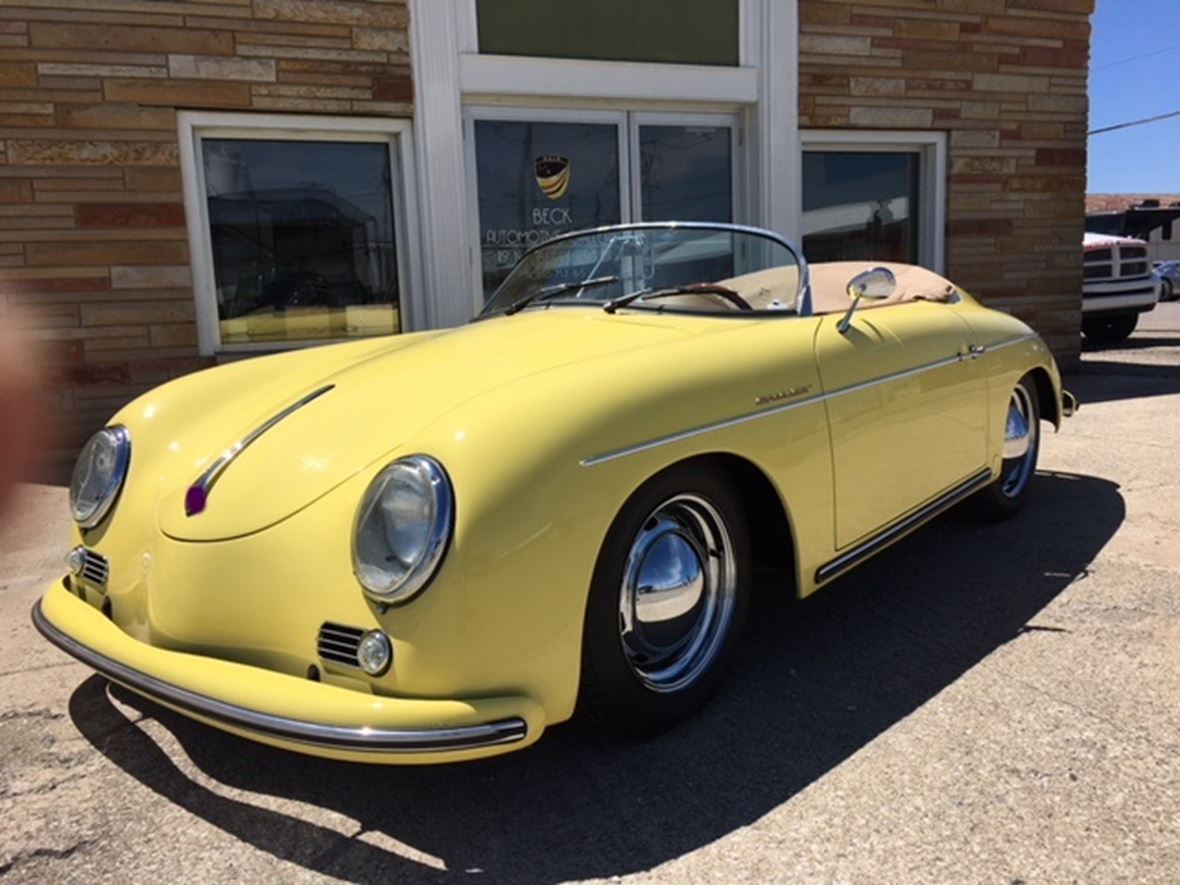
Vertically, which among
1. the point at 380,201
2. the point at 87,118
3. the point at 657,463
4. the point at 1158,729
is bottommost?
the point at 1158,729

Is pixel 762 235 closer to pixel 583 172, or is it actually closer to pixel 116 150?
pixel 583 172

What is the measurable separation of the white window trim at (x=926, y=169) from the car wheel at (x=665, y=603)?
6509 mm

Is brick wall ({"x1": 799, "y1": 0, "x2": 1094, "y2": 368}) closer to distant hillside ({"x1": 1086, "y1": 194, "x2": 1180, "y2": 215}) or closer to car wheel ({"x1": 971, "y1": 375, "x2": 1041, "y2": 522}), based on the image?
car wheel ({"x1": 971, "y1": 375, "x2": 1041, "y2": 522})

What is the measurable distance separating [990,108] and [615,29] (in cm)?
381

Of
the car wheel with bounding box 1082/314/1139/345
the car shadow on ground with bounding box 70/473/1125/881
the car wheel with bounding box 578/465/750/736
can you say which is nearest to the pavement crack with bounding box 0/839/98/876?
the car shadow on ground with bounding box 70/473/1125/881

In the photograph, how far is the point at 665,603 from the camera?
2438mm

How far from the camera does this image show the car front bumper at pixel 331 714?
1.85 metres

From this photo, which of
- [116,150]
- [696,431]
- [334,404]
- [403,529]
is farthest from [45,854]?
[116,150]

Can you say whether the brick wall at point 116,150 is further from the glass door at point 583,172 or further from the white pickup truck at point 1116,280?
the white pickup truck at point 1116,280

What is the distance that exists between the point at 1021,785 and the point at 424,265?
5.58 meters

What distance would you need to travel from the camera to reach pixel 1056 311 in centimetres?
926

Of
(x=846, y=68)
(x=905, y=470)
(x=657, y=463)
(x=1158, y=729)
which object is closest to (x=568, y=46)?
(x=846, y=68)

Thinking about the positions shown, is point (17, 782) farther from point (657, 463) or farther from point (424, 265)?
point (424, 265)

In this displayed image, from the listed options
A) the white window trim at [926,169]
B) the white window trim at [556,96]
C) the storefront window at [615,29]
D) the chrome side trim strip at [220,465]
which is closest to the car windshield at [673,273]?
the chrome side trim strip at [220,465]
